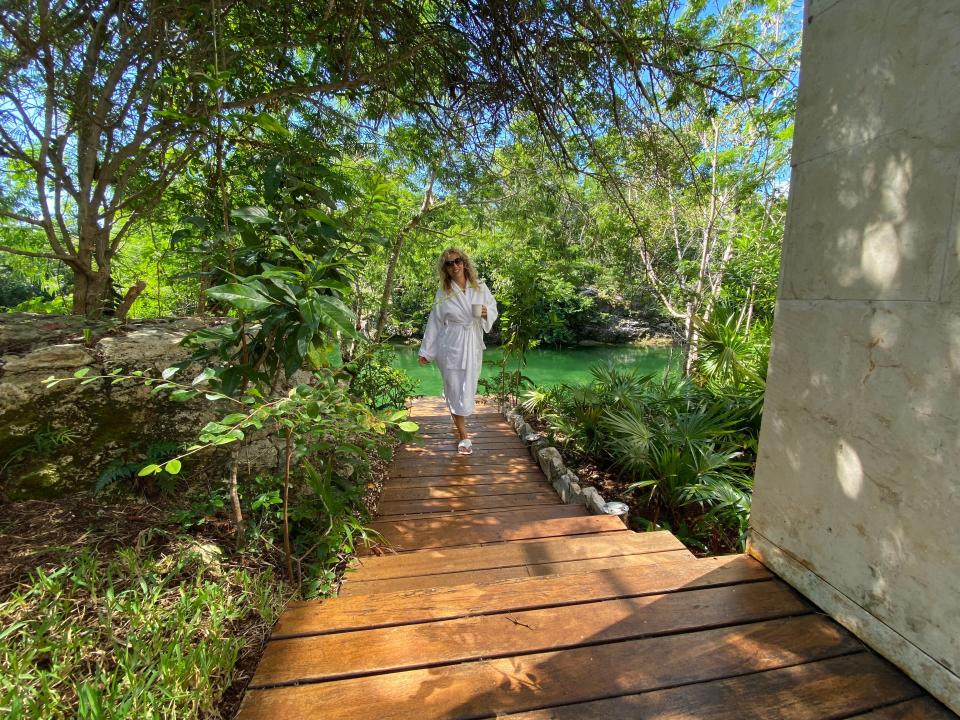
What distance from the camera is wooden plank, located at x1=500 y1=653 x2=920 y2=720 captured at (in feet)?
3.34

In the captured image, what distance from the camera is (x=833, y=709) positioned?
1.03m

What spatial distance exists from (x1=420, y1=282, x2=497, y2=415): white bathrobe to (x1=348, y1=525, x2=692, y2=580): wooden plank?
1643 mm

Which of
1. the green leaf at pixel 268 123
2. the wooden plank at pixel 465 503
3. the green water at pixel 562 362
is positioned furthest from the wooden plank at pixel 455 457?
the green water at pixel 562 362

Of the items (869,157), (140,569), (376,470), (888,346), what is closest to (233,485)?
(140,569)

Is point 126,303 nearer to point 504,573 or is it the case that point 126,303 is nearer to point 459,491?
point 459,491

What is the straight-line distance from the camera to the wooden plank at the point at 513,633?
Result: 1154 millimetres

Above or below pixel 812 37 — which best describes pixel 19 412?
below

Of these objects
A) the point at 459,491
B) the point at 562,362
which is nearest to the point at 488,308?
the point at 459,491

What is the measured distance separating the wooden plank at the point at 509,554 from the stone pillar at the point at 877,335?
1.82ft

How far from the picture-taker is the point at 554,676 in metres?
1.12

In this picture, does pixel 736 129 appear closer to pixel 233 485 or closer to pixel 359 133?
pixel 359 133

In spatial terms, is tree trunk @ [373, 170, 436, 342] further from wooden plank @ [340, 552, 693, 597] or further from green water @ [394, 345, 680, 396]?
green water @ [394, 345, 680, 396]

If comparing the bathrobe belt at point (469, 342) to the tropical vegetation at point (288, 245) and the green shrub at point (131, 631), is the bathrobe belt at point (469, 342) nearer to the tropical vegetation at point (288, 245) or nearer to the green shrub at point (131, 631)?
the tropical vegetation at point (288, 245)

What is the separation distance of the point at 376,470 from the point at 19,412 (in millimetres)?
1888
